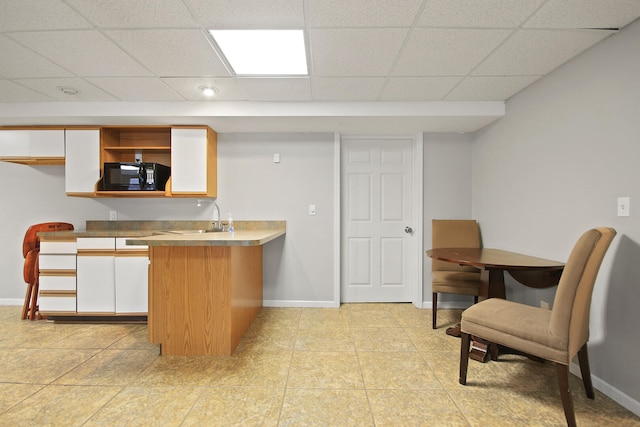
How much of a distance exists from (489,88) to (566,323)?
6.47 ft

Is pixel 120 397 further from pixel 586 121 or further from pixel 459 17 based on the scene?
pixel 586 121

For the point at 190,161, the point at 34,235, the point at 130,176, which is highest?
the point at 190,161

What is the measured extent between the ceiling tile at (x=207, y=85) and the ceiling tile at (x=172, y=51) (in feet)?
0.32

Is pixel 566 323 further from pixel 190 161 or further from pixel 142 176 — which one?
pixel 142 176

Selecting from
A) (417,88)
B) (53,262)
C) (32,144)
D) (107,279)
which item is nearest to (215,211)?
(107,279)

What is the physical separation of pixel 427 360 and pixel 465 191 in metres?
2.09

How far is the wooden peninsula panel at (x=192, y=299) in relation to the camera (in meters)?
2.19

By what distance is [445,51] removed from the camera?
2006mm

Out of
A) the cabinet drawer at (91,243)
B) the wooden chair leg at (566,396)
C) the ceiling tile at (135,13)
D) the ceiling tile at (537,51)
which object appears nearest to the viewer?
the wooden chair leg at (566,396)

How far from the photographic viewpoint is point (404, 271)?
11.9ft

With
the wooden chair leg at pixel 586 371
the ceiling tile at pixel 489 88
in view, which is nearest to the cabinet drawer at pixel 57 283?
the ceiling tile at pixel 489 88

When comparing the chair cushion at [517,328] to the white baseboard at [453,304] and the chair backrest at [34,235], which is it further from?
the chair backrest at [34,235]

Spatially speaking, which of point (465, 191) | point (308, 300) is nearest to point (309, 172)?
point (308, 300)

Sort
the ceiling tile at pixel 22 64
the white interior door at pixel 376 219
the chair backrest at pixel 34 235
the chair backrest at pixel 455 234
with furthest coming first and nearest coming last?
the white interior door at pixel 376 219 → the chair backrest at pixel 455 234 → the chair backrest at pixel 34 235 → the ceiling tile at pixel 22 64
